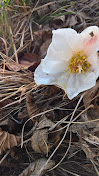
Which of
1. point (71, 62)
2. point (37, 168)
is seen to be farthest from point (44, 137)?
point (71, 62)

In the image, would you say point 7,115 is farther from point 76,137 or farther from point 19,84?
point 76,137

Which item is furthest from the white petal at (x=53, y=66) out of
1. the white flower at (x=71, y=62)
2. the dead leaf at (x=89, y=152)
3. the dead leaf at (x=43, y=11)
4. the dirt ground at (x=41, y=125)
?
the dead leaf at (x=43, y=11)

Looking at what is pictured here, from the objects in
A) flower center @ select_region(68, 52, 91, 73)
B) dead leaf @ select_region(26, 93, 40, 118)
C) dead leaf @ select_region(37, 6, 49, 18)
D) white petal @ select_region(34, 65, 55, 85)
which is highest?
dead leaf @ select_region(37, 6, 49, 18)

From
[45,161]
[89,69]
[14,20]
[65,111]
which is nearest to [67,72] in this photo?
[89,69]

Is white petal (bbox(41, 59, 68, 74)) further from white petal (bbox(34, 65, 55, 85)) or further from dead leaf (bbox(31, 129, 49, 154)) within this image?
dead leaf (bbox(31, 129, 49, 154))

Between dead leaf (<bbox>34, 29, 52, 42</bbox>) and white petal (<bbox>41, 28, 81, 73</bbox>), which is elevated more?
dead leaf (<bbox>34, 29, 52, 42</bbox>)

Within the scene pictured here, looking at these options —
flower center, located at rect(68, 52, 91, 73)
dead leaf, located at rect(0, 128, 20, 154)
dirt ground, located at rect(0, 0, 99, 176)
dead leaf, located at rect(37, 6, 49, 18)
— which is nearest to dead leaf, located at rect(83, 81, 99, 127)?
dirt ground, located at rect(0, 0, 99, 176)
